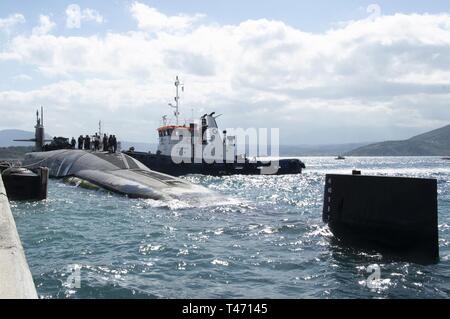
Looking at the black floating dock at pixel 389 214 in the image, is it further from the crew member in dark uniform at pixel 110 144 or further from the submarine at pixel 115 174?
the crew member in dark uniform at pixel 110 144

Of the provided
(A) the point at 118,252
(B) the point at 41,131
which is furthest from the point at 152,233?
(B) the point at 41,131

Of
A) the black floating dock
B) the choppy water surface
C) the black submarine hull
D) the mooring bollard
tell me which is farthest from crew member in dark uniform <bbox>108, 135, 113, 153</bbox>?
the black floating dock

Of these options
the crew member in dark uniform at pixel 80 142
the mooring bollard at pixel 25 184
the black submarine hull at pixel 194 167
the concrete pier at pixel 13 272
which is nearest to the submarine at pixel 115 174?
the mooring bollard at pixel 25 184

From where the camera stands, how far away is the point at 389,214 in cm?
1211

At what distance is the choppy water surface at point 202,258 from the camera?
9352 millimetres

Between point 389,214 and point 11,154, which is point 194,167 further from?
point 11,154

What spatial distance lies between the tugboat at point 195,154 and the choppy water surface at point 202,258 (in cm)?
3055

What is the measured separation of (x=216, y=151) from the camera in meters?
55.8

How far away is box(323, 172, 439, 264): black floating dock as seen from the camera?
37.6 feet

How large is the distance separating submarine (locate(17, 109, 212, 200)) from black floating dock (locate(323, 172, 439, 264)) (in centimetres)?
1241

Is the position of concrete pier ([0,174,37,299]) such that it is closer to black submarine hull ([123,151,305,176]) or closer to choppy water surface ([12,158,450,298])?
choppy water surface ([12,158,450,298])
